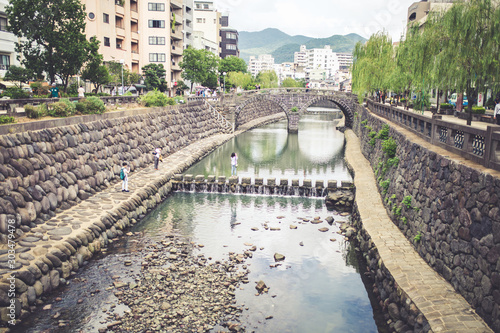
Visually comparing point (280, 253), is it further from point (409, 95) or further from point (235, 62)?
point (235, 62)

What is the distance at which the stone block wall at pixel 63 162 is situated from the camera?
16.5 meters

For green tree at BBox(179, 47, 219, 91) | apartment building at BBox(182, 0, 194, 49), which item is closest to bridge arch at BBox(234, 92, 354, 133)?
green tree at BBox(179, 47, 219, 91)

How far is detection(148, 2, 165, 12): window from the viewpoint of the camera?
6021 cm

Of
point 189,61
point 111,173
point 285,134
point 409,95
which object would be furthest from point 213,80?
point 111,173

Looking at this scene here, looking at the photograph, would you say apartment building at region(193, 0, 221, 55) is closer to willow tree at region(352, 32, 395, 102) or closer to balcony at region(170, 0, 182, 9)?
balcony at region(170, 0, 182, 9)

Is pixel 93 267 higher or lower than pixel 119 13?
lower

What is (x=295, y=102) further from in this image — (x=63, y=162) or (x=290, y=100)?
(x=63, y=162)

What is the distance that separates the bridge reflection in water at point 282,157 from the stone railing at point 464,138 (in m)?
13.8

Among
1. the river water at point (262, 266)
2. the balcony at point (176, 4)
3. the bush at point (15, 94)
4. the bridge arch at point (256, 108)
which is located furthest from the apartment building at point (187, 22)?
the river water at point (262, 266)

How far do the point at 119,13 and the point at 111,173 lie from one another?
3637 centimetres

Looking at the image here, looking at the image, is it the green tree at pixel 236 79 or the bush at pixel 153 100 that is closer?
the bush at pixel 153 100

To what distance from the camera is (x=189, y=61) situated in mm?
64250

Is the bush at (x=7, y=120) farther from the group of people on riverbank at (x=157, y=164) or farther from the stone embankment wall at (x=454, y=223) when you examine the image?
the stone embankment wall at (x=454, y=223)

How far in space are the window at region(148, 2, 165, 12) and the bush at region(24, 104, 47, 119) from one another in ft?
141
